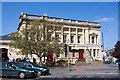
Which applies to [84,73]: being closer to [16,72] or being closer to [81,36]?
[16,72]

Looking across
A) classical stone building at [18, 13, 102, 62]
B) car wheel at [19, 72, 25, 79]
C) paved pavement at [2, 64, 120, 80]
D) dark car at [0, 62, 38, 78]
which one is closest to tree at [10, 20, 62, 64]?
paved pavement at [2, 64, 120, 80]

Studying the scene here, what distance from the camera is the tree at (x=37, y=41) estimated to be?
47938 millimetres

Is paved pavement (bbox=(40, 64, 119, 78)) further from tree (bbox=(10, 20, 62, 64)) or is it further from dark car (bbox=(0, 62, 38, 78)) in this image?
tree (bbox=(10, 20, 62, 64))

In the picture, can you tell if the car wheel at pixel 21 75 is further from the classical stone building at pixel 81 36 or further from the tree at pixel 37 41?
the classical stone building at pixel 81 36

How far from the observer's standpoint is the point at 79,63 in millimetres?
66062

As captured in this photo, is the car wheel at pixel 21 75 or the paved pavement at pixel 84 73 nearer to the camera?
the paved pavement at pixel 84 73

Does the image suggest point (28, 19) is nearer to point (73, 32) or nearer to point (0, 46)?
point (0, 46)

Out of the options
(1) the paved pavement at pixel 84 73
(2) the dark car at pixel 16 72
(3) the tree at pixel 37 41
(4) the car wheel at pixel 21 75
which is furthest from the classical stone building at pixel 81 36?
(4) the car wheel at pixel 21 75

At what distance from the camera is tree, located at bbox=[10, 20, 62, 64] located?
47938 millimetres

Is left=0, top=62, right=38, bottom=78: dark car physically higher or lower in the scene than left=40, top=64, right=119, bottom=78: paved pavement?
higher

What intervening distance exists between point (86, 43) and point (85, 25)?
18.2 ft

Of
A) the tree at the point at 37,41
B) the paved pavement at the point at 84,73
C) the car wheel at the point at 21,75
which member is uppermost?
the tree at the point at 37,41

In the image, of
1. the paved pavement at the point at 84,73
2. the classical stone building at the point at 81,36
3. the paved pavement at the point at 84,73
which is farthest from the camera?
the classical stone building at the point at 81,36

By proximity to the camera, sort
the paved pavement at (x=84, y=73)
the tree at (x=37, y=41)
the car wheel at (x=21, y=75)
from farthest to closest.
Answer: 1. the tree at (x=37, y=41)
2. the car wheel at (x=21, y=75)
3. the paved pavement at (x=84, y=73)
